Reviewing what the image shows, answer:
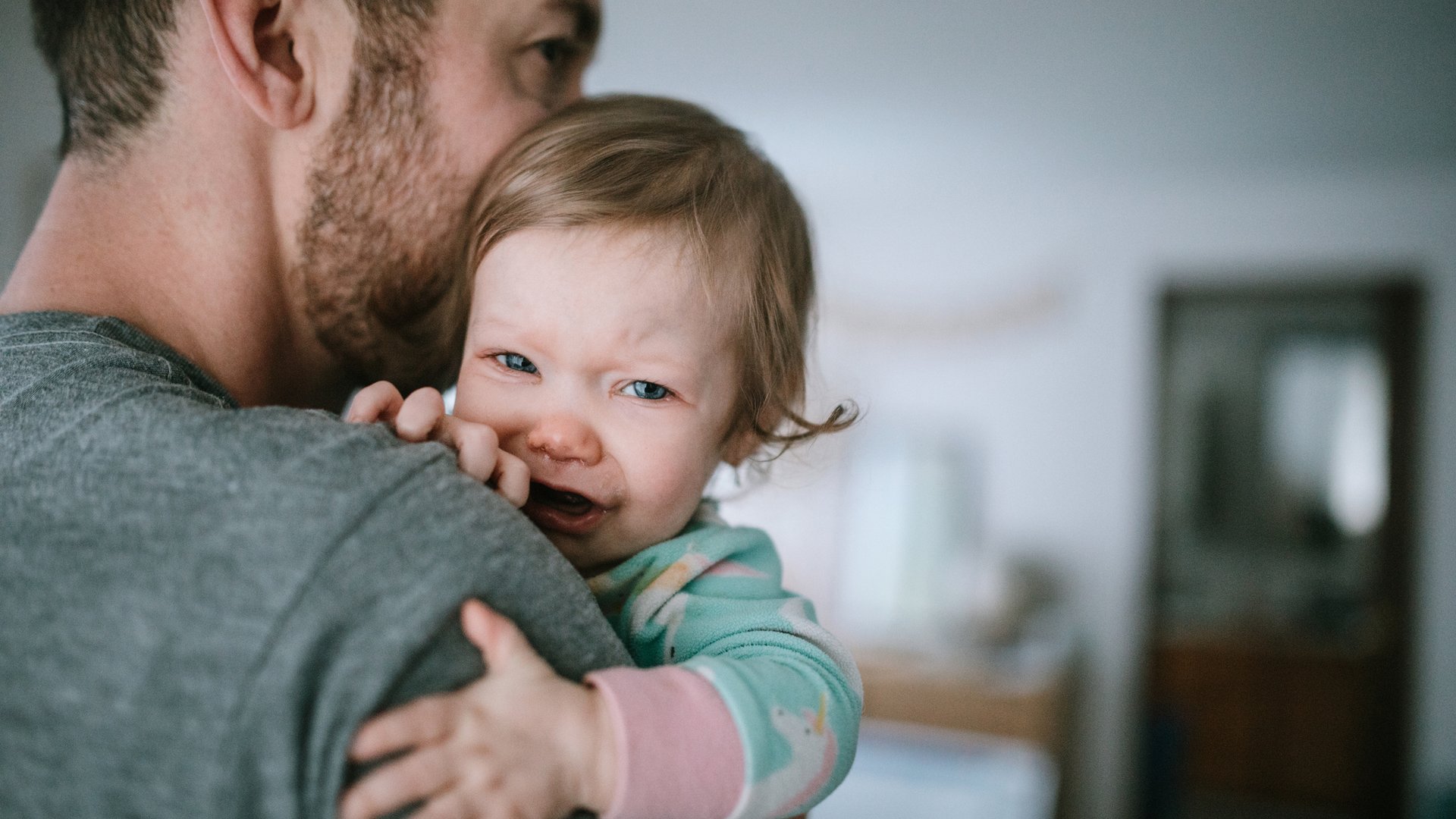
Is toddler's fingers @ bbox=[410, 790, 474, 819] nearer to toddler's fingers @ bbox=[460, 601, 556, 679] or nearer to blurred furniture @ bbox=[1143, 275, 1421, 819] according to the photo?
toddler's fingers @ bbox=[460, 601, 556, 679]

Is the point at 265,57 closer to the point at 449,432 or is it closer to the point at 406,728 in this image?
the point at 449,432

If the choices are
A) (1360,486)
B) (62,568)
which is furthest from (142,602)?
(1360,486)

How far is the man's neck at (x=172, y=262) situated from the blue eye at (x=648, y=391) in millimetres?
333

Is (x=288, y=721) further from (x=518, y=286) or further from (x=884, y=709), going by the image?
(x=884, y=709)

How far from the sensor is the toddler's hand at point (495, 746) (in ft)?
1.52

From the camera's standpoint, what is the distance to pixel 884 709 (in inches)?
152

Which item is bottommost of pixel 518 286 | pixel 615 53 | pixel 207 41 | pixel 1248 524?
pixel 1248 524

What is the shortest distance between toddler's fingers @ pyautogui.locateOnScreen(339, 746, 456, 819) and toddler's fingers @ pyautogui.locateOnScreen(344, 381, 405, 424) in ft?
0.84

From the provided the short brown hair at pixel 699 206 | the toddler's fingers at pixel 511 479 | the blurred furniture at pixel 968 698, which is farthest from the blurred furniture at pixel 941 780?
the toddler's fingers at pixel 511 479

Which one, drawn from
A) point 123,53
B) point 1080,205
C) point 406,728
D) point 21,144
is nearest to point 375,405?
point 406,728

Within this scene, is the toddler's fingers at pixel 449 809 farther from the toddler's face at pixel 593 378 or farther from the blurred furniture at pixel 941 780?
the blurred furniture at pixel 941 780

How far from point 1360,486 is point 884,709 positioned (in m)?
2.95

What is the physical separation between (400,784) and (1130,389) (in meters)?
5.05

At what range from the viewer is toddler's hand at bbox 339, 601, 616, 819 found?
18.3 inches
